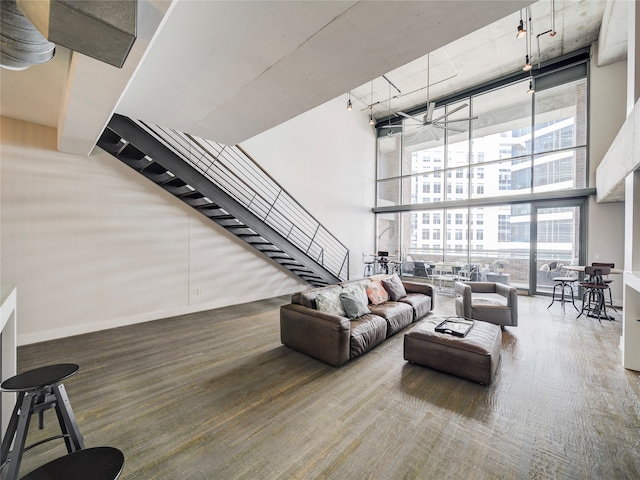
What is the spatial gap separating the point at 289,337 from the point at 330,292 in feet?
2.67

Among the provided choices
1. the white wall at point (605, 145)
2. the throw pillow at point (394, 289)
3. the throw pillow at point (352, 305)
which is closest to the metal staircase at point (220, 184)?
the throw pillow at point (394, 289)

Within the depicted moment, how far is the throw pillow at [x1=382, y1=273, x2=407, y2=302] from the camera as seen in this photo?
4.71 m

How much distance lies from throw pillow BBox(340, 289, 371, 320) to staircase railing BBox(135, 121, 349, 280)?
2.07m

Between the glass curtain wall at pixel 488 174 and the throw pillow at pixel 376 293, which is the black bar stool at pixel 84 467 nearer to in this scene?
the throw pillow at pixel 376 293

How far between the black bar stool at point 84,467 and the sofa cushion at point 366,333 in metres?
2.51

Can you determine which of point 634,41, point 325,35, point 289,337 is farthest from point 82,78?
point 634,41

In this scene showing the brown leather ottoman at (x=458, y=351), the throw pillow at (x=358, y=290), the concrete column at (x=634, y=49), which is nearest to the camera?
the brown leather ottoman at (x=458, y=351)

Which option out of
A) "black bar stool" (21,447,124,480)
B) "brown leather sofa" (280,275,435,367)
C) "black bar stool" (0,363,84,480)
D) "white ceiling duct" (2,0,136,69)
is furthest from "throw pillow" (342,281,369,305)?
"white ceiling duct" (2,0,136,69)

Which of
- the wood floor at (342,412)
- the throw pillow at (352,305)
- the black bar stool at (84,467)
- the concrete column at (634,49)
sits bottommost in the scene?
the wood floor at (342,412)

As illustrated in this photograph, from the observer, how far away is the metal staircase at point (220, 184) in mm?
3695

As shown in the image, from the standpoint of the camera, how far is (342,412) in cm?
Result: 229

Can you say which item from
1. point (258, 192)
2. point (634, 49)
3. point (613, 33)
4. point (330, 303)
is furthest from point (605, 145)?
point (258, 192)

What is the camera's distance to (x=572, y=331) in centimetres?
428

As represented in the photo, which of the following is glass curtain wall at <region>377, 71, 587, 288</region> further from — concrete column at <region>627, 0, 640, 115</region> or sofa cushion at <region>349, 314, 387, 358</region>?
sofa cushion at <region>349, 314, 387, 358</region>
